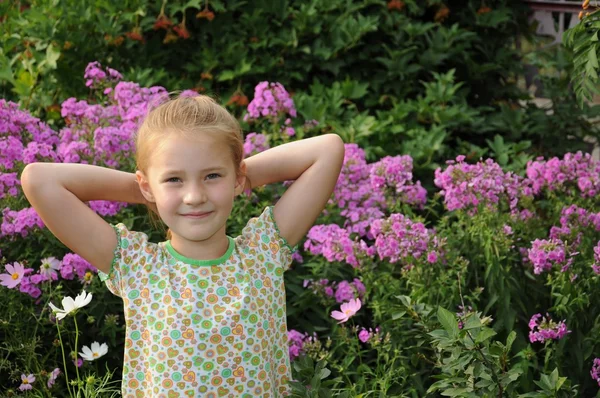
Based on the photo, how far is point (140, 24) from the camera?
18.8ft

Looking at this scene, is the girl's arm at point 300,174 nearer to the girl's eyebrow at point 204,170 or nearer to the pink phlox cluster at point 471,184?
the girl's eyebrow at point 204,170

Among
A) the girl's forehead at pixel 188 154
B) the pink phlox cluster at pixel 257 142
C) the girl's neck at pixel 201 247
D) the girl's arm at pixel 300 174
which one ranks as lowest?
the pink phlox cluster at pixel 257 142

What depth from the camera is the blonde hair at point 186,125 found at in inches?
96.7

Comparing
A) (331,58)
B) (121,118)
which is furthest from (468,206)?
(331,58)

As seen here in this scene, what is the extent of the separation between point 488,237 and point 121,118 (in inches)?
68.6

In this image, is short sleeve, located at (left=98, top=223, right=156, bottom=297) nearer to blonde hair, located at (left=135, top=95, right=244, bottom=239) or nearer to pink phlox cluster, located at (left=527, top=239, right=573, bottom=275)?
blonde hair, located at (left=135, top=95, right=244, bottom=239)

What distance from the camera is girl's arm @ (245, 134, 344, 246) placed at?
8.76 ft

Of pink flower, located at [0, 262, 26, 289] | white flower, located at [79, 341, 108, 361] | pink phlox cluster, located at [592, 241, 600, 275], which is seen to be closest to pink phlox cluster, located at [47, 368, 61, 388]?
white flower, located at [79, 341, 108, 361]

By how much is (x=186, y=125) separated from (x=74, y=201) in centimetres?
32

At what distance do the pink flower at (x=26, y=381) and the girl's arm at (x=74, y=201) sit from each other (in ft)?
3.23

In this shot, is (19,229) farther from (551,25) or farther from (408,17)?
(551,25)

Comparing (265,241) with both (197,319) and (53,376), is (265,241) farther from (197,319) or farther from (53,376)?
(53,376)

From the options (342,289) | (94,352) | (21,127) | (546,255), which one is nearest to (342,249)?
(342,289)

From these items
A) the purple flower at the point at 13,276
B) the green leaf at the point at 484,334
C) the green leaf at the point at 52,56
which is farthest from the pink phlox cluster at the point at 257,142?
the green leaf at the point at 484,334
